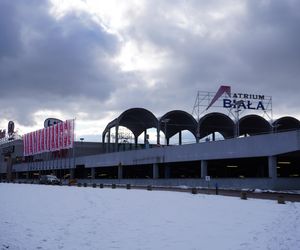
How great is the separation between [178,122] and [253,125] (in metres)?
13.4

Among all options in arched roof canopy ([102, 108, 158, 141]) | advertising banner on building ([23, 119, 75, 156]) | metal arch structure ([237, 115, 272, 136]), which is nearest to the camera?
arched roof canopy ([102, 108, 158, 141])

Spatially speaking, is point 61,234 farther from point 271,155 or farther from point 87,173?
point 87,173

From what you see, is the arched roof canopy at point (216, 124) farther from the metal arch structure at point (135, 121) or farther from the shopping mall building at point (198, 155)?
the metal arch structure at point (135, 121)

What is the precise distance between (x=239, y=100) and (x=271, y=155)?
22.8 meters

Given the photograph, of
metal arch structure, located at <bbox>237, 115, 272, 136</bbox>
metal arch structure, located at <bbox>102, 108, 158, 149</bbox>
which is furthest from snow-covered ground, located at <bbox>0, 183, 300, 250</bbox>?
metal arch structure, located at <bbox>237, 115, 272, 136</bbox>

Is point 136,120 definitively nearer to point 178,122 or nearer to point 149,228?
point 178,122

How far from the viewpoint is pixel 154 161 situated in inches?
2785

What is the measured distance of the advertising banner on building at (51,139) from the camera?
295 ft

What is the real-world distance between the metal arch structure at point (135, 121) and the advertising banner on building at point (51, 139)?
7324 millimetres

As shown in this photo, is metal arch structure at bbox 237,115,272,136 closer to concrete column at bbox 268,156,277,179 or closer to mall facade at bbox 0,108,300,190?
mall facade at bbox 0,108,300,190

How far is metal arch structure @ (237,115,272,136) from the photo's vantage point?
8119 centimetres

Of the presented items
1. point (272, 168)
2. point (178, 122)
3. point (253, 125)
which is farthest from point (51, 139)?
point (272, 168)

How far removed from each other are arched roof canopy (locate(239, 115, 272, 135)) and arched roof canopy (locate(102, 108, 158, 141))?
1534 cm

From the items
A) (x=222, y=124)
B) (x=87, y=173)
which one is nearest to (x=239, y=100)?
(x=222, y=124)
